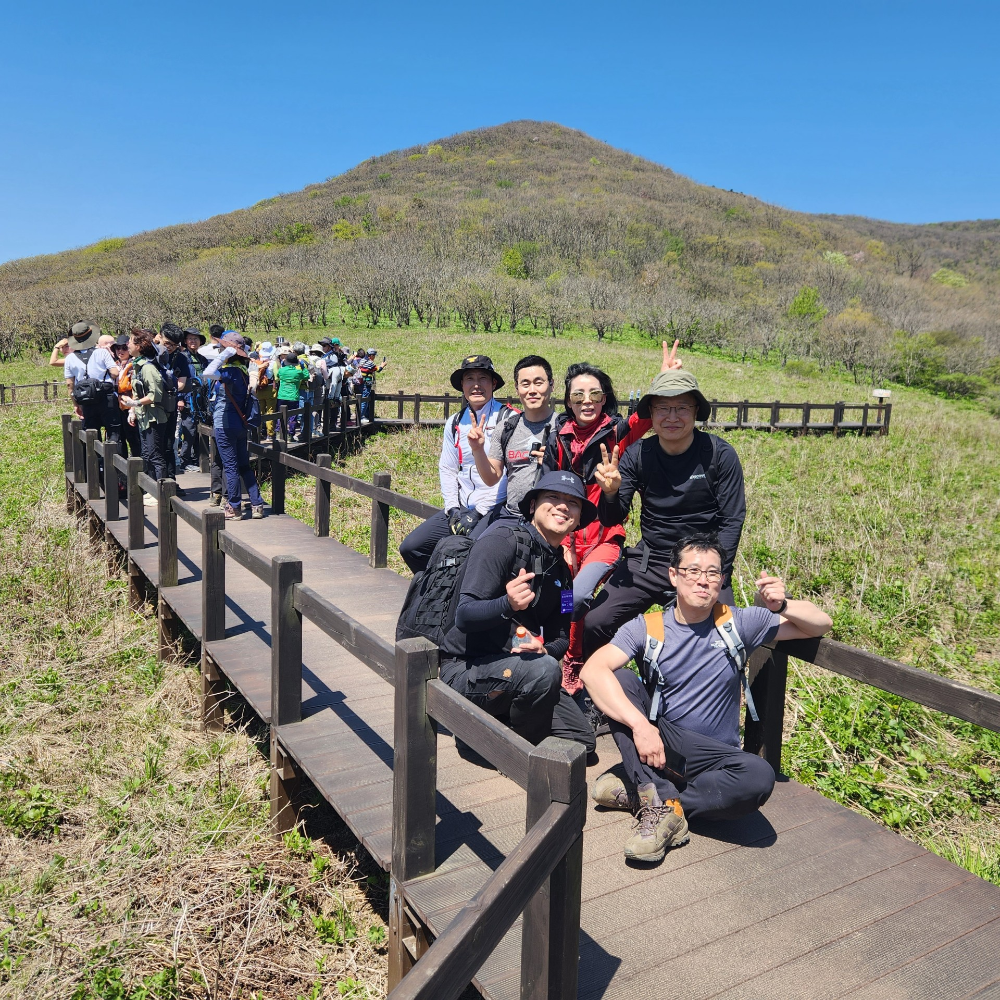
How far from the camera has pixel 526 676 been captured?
128 inches

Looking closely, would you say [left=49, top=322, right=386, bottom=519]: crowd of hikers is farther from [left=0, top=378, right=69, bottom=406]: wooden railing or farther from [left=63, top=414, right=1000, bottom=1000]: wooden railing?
[left=0, top=378, right=69, bottom=406]: wooden railing

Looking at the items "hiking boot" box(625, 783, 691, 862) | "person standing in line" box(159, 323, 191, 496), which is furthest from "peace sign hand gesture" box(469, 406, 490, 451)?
"person standing in line" box(159, 323, 191, 496)

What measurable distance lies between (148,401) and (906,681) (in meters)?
7.67

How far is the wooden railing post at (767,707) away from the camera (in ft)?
11.8

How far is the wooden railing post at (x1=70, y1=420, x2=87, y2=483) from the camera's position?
9930 mm

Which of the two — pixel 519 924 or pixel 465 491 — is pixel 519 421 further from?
pixel 519 924

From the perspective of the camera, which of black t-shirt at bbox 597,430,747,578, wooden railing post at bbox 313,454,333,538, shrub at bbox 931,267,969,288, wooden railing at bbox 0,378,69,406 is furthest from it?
shrub at bbox 931,267,969,288

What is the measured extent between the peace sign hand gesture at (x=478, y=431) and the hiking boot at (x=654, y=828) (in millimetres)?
2020

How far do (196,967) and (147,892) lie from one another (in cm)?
47

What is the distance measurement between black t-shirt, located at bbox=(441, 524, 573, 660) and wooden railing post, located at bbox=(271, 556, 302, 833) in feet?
2.83

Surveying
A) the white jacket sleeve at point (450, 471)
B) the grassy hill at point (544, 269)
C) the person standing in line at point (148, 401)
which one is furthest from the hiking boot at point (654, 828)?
the grassy hill at point (544, 269)

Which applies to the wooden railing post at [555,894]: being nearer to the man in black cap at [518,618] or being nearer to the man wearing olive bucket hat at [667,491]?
the man in black cap at [518,618]

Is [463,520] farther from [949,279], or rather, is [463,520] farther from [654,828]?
[949,279]

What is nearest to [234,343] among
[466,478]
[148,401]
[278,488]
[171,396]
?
[148,401]
